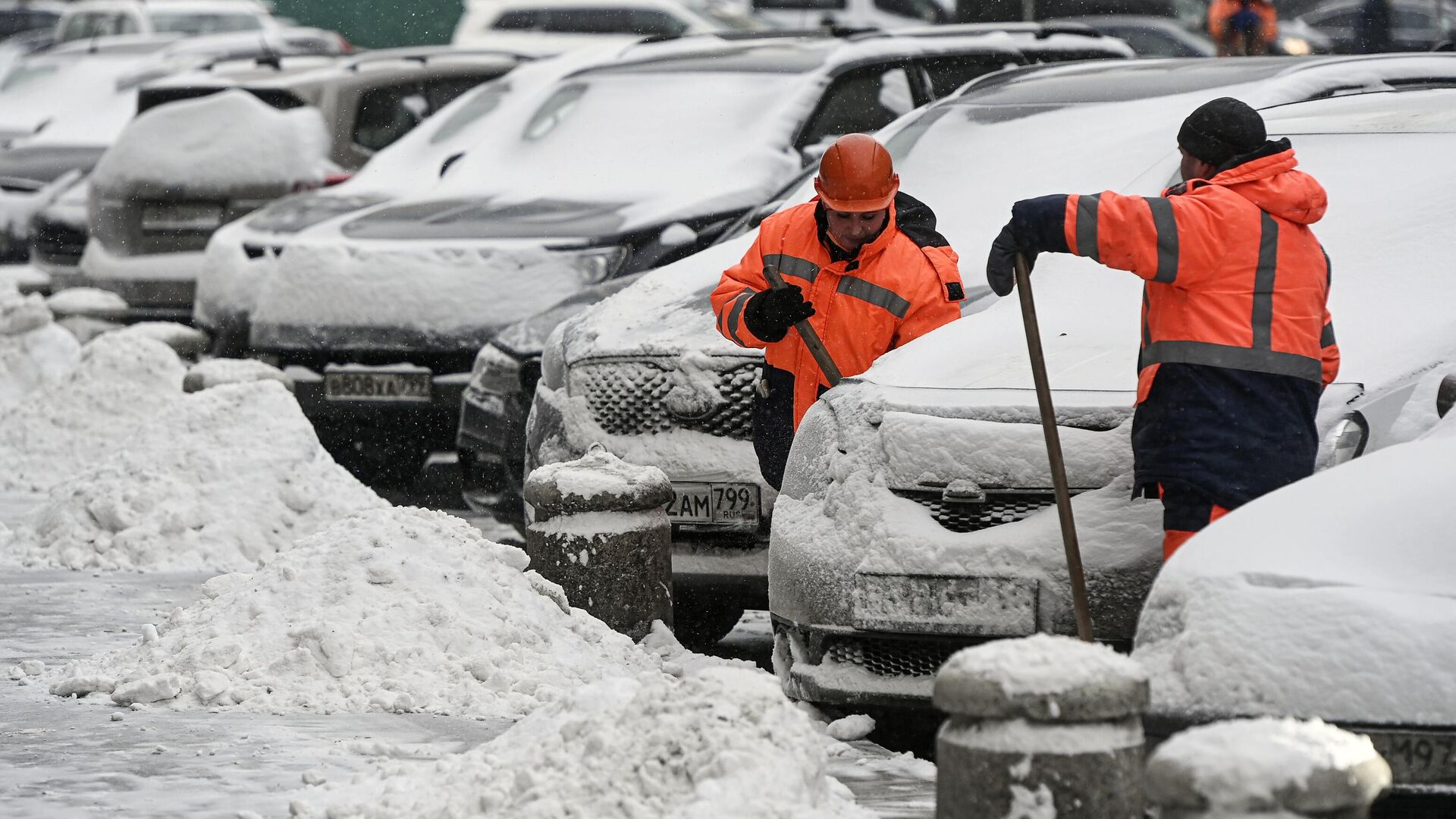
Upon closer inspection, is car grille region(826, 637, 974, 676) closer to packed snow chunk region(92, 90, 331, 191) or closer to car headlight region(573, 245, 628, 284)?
car headlight region(573, 245, 628, 284)

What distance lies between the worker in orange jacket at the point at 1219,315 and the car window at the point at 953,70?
5300mm

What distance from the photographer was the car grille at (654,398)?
264 inches

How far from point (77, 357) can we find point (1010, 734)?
8104mm

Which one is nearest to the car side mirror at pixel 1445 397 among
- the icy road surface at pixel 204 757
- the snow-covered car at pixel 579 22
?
the icy road surface at pixel 204 757

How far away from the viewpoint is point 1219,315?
5.08 m

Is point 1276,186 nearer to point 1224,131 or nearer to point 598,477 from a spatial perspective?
point 1224,131

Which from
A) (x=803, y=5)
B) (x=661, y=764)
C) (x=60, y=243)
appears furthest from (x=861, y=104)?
(x=803, y=5)

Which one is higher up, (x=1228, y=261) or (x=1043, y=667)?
(x=1228, y=261)

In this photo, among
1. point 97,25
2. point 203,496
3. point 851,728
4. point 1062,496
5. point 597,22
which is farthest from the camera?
point 97,25

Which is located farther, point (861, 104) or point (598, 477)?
point (861, 104)

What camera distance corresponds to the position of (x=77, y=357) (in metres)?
11.1

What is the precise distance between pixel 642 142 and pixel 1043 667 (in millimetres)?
6625

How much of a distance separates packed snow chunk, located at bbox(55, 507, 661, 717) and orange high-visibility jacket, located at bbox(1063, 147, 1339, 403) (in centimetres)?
179

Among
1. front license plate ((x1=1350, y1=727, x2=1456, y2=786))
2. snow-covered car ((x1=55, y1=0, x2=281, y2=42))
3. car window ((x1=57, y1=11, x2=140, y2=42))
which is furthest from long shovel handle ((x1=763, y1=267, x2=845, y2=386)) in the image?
car window ((x1=57, y1=11, x2=140, y2=42))
